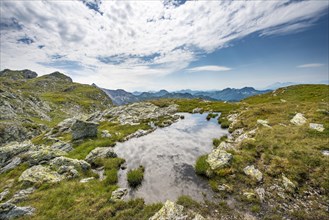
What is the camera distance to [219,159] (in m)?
18.9

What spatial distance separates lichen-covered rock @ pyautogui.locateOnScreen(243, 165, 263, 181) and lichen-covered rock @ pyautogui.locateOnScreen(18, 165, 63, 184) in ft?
64.5

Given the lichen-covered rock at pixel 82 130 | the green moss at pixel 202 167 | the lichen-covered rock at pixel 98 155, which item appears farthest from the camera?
the lichen-covered rock at pixel 82 130

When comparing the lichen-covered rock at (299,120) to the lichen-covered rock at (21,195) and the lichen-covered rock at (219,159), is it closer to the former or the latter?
the lichen-covered rock at (219,159)

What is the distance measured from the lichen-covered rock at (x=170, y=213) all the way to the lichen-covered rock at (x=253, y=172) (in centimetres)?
817

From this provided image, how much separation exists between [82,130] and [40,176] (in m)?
16.0

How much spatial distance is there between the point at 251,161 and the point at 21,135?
2341 inches

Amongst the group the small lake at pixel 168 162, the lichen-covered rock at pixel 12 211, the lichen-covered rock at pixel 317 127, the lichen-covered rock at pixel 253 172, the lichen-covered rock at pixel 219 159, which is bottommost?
the small lake at pixel 168 162

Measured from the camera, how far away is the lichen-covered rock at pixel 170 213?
11766 millimetres

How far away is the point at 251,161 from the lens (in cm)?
1883

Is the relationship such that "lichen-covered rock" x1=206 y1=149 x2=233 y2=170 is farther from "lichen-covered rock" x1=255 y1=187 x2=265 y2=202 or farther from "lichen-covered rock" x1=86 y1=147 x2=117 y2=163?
"lichen-covered rock" x1=86 y1=147 x2=117 y2=163

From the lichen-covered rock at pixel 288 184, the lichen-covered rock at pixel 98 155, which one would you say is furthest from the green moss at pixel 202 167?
the lichen-covered rock at pixel 98 155

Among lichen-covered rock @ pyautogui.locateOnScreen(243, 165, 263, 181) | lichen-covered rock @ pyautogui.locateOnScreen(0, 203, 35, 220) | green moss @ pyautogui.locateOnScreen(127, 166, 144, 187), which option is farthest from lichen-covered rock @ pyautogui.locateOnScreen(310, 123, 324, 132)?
lichen-covered rock @ pyautogui.locateOnScreen(0, 203, 35, 220)

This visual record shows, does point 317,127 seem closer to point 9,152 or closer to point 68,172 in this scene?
point 68,172

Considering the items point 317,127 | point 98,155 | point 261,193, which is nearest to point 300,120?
point 317,127
